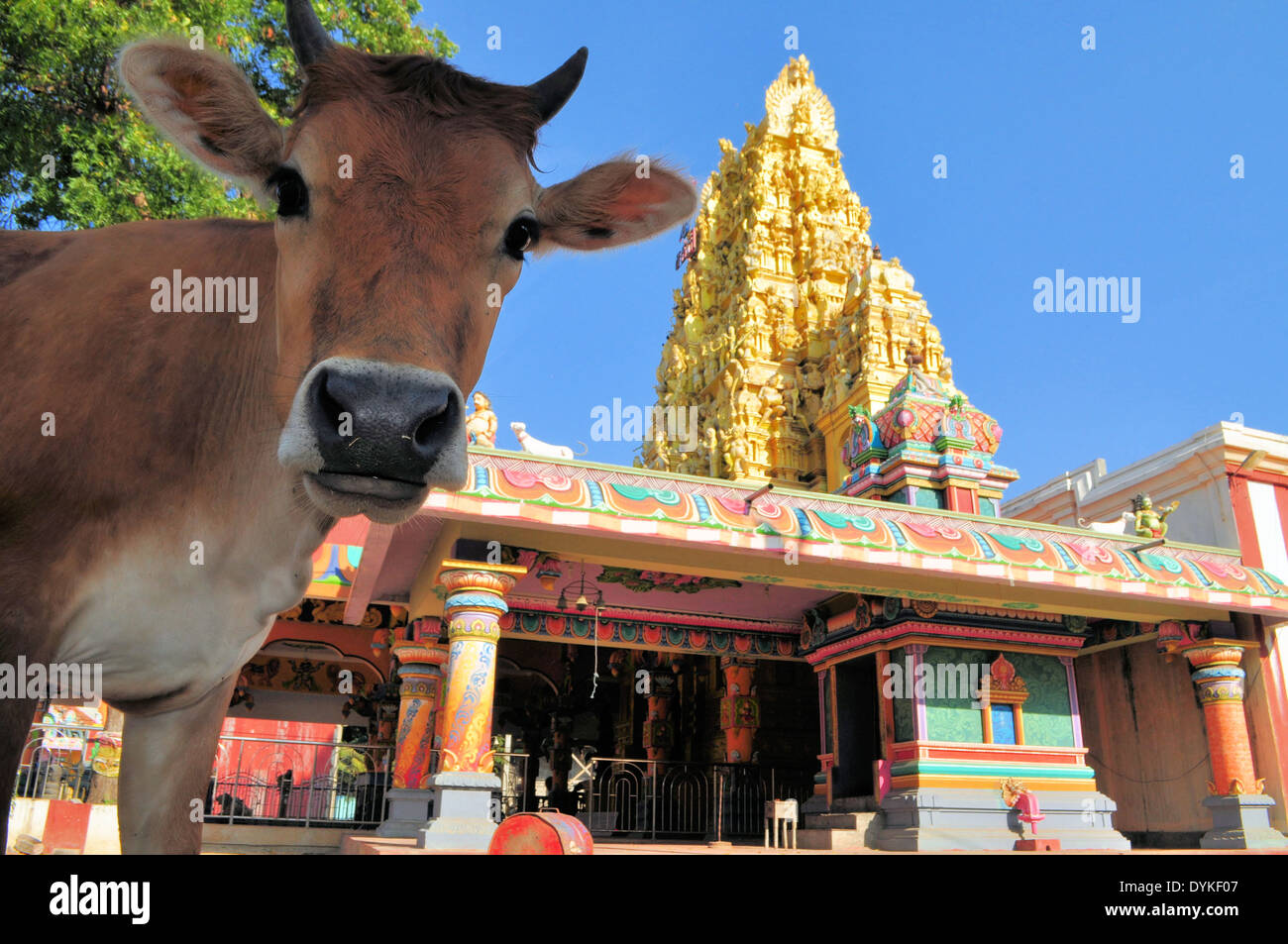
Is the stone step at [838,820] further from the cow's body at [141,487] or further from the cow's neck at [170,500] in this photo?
the cow's neck at [170,500]

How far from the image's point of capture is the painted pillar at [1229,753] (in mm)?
10633

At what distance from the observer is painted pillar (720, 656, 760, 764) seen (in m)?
13.9

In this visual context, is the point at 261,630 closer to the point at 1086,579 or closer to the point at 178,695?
the point at 178,695

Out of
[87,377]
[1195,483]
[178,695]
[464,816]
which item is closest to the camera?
[87,377]

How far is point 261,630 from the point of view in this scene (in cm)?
187

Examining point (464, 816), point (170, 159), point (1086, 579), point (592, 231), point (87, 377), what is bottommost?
point (464, 816)

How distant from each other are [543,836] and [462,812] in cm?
578

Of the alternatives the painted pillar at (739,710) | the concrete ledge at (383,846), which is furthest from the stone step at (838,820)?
the concrete ledge at (383,846)

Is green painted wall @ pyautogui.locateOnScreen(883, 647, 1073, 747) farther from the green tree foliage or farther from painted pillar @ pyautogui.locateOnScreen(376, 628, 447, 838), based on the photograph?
the green tree foliage

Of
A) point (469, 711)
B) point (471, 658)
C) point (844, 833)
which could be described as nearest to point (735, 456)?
point (844, 833)

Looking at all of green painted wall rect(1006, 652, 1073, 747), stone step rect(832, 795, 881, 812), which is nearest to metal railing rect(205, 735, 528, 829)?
stone step rect(832, 795, 881, 812)
